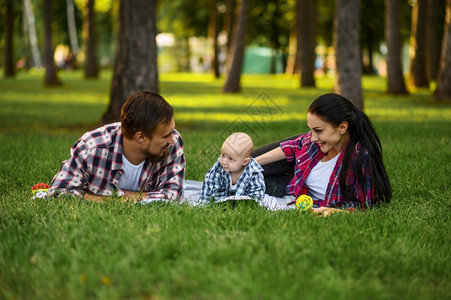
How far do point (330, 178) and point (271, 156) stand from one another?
744mm

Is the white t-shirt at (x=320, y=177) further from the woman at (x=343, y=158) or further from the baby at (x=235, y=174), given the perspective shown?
the baby at (x=235, y=174)

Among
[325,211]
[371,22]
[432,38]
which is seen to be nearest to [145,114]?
[325,211]

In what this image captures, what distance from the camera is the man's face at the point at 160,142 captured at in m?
4.14

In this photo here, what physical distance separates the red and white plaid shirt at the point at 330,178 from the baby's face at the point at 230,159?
2.25ft

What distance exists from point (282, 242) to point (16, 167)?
3.92 metres

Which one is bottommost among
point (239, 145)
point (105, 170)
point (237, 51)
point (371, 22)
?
point (105, 170)

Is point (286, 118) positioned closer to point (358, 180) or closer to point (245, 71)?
point (358, 180)

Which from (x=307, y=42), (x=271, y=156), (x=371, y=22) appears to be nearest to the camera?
(x=271, y=156)

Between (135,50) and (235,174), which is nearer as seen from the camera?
(235,174)

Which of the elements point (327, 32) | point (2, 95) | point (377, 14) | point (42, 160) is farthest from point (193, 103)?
point (327, 32)

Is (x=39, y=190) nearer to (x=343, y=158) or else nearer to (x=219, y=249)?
(x=219, y=249)

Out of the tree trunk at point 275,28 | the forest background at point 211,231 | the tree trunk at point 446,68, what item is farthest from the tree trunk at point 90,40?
the tree trunk at point 446,68

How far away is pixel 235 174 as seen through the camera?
4.81 m

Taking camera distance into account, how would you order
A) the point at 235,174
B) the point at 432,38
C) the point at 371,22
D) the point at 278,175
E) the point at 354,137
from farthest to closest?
the point at 371,22
the point at 432,38
the point at 278,175
the point at 235,174
the point at 354,137
